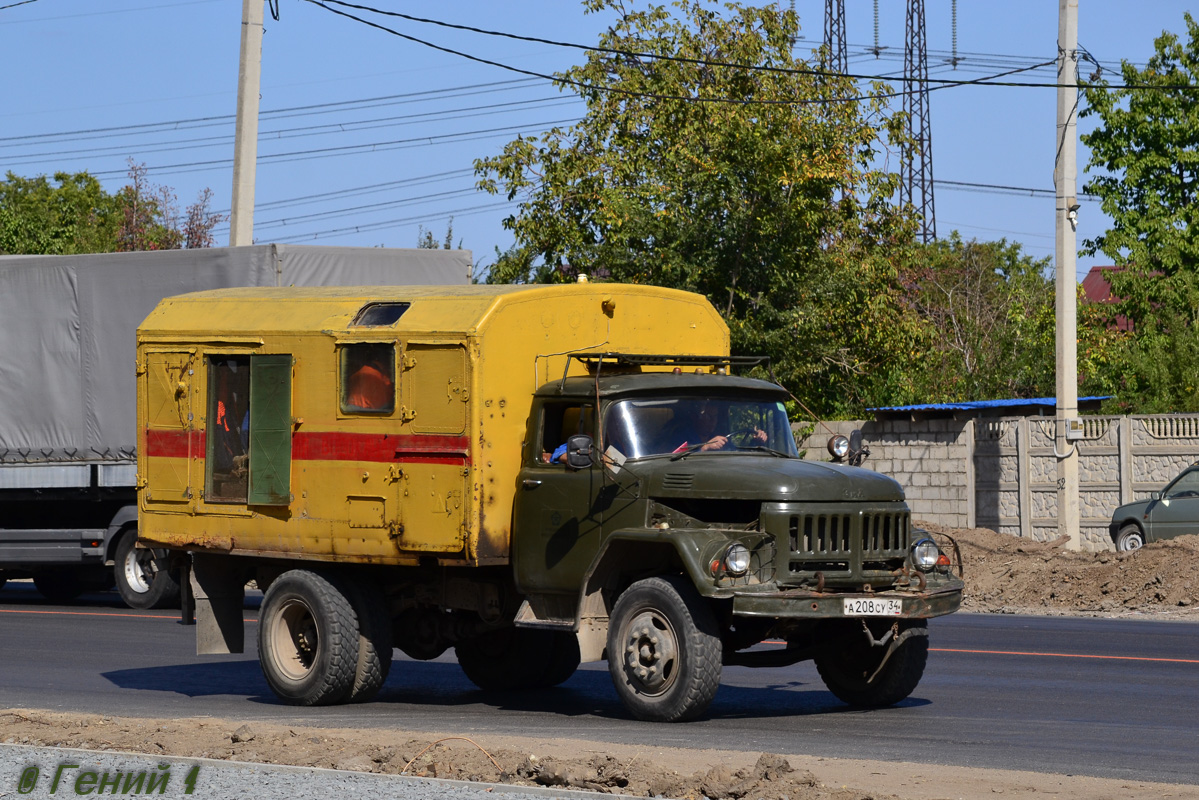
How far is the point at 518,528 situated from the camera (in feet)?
37.1

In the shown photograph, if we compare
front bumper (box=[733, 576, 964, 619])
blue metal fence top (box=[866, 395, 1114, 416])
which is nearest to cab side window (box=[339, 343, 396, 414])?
front bumper (box=[733, 576, 964, 619])

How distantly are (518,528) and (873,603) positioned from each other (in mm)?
2466

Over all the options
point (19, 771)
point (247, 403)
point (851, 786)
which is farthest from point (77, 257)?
point (851, 786)

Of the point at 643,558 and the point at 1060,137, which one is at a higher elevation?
the point at 1060,137

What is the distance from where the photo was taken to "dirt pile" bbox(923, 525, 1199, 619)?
2147 cm

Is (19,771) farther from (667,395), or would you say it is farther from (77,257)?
(77,257)

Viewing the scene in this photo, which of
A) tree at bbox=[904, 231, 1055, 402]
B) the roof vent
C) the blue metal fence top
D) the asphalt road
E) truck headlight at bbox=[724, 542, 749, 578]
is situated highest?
tree at bbox=[904, 231, 1055, 402]

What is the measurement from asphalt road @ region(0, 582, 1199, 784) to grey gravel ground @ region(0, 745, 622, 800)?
217 cm

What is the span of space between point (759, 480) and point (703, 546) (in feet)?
1.78

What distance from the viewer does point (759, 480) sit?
1038 centimetres

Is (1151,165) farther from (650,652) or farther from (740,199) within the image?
(650,652)

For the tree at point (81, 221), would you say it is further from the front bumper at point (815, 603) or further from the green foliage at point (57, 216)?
the front bumper at point (815, 603)

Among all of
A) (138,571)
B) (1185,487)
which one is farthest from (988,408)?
(138,571)

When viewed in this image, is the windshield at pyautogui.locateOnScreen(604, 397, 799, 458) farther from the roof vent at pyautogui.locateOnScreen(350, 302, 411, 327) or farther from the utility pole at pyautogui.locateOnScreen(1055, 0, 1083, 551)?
the utility pole at pyautogui.locateOnScreen(1055, 0, 1083, 551)
